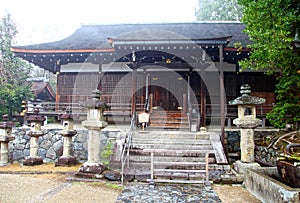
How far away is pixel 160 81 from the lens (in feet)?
41.3

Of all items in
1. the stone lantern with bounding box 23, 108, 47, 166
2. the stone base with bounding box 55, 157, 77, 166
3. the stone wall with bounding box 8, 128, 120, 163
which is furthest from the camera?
the stone wall with bounding box 8, 128, 120, 163

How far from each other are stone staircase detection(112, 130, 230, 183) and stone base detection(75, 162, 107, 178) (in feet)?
2.47

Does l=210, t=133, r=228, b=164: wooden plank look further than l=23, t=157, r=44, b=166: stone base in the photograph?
No

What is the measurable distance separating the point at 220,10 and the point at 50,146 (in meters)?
25.0

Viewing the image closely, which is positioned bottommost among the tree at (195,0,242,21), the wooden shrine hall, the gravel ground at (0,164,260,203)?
the gravel ground at (0,164,260,203)

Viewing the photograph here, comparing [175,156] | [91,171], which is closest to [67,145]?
[91,171]

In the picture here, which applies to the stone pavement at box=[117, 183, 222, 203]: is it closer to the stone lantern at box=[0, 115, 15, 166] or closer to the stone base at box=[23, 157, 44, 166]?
the stone base at box=[23, 157, 44, 166]

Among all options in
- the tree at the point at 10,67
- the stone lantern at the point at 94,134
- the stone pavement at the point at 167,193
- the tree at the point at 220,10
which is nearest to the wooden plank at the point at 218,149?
the stone pavement at the point at 167,193

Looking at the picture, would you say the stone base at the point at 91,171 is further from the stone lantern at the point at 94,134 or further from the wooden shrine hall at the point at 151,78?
the wooden shrine hall at the point at 151,78

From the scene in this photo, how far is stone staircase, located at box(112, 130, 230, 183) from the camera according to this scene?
576 centimetres

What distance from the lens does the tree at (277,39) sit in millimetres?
6590

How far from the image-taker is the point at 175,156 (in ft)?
22.7

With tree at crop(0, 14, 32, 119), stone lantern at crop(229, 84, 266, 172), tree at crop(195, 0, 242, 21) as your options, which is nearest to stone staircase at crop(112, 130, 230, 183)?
stone lantern at crop(229, 84, 266, 172)

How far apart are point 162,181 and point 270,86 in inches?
357
